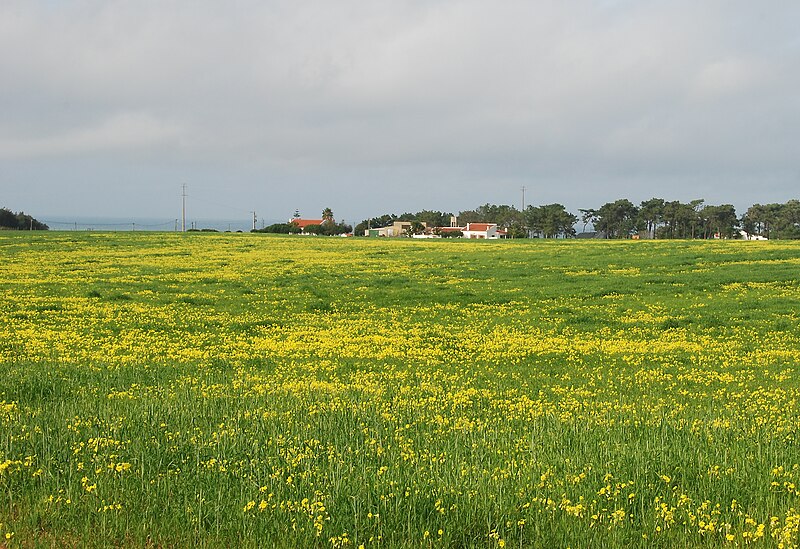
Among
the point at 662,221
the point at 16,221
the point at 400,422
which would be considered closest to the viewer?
the point at 400,422

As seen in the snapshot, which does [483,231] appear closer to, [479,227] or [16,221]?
[479,227]

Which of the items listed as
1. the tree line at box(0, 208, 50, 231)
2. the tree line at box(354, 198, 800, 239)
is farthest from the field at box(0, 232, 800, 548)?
the tree line at box(354, 198, 800, 239)

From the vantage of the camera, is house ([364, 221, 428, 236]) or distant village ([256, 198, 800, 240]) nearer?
distant village ([256, 198, 800, 240])

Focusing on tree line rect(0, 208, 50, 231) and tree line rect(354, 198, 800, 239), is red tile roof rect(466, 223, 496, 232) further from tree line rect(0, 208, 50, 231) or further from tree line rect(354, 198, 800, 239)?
tree line rect(0, 208, 50, 231)

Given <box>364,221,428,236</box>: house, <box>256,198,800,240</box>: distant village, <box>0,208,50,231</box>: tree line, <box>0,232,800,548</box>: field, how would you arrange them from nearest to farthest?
<box>0,232,800,548</box>: field, <box>0,208,50,231</box>: tree line, <box>256,198,800,240</box>: distant village, <box>364,221,428,236</box>: house


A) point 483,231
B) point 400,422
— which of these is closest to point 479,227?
point 483,231

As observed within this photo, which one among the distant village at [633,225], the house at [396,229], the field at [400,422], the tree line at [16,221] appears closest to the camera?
the field at [400,422]

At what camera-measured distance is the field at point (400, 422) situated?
696cm

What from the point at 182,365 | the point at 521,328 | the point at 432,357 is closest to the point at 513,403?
the point at 432,357

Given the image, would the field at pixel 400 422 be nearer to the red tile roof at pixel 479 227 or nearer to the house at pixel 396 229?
the red tile roof at pixel 479 227

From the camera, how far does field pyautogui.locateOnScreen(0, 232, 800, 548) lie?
6965mm

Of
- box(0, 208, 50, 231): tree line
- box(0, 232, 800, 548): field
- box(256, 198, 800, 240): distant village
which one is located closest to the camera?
box(0, 232, 800, 548): field

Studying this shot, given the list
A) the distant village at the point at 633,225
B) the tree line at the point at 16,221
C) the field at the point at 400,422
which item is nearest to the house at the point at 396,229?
the distant village at the point at 633,225

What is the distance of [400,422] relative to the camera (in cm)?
1059
